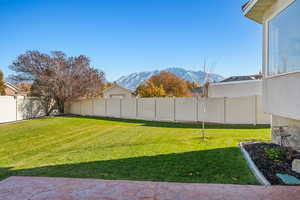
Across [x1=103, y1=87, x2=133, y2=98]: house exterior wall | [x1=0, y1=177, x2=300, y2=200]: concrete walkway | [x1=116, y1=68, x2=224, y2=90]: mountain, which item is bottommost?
Result: [x1=0, y1=177, x2=300, y2=200]: concrete walkway

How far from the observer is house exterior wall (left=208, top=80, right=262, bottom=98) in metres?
13.7

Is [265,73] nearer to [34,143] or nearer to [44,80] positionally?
[34,143]

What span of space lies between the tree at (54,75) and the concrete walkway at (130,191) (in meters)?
14.5

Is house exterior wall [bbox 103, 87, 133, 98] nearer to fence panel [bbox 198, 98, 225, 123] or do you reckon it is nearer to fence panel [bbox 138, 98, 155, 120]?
fence panel [bbox 138, 98, 155, 120]

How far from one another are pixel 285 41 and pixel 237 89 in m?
10.3

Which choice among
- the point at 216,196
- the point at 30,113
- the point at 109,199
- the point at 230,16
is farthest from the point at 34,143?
the point at 230,16

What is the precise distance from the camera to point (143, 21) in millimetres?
14312

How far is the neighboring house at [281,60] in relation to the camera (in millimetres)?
4020

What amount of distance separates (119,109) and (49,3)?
8.81 meters

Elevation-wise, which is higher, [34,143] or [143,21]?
[143,21]

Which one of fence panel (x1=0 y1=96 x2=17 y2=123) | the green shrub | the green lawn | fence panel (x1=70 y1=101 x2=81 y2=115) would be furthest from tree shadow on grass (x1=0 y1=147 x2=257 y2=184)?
fence panel (x1=70 y1=101 x2=81 y2=115)

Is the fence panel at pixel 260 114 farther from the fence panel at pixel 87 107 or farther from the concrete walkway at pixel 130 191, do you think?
the fence panel at pixel 87 107

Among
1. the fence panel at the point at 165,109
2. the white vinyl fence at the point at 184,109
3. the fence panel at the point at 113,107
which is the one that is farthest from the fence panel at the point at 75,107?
the fence panel at the point at 165,109

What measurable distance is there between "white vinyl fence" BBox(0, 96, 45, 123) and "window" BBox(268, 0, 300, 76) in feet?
52.6
